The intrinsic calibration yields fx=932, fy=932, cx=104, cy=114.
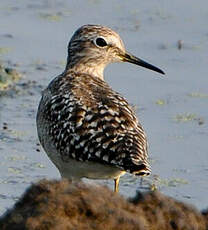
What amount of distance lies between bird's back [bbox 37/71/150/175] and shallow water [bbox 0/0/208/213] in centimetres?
61

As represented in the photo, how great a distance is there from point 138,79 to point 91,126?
11.5 feet

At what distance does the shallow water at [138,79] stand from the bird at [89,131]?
530 millimetres

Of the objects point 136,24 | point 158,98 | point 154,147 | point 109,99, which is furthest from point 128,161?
point 136,24

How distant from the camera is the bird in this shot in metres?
6.40

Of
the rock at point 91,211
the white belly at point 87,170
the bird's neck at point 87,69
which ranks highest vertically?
the bird's neck at point 87,69

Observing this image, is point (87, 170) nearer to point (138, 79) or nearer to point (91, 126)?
point (91, 126)

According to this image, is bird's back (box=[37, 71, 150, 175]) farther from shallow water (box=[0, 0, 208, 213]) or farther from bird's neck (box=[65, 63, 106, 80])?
shallow water (box=[0, 0, 208, 213])

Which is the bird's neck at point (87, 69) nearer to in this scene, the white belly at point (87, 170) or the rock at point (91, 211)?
the white belly at point (87, 170)

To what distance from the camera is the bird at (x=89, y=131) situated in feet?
21.0

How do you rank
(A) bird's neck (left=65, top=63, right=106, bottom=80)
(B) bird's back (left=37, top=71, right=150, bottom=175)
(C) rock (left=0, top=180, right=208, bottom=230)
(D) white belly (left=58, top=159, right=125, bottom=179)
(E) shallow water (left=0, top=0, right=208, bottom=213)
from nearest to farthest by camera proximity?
(C) rock (left=0, top=180, right=208, bottom=230), (B) bird's back (left=37, top=71, right=150, bottom=175), (D) white belly (left=58, top=159, right=125, bottom=179), (E) shallow water (left=0, top=0, right=208, bottom=213), (A) bird's neck (left=65, top=63, right=106, bottom=80)

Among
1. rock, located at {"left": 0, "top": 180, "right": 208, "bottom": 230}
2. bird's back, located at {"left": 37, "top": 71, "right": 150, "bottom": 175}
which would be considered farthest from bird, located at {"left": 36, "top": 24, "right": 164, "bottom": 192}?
rock, located at {"left": 0, "top": 180, "right": 208, "bottom": 230}

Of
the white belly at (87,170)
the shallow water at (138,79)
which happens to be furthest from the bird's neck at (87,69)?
the white belly at (87,170)

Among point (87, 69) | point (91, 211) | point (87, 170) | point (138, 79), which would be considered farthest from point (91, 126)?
point (138, 79)

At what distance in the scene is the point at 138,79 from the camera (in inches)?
398
